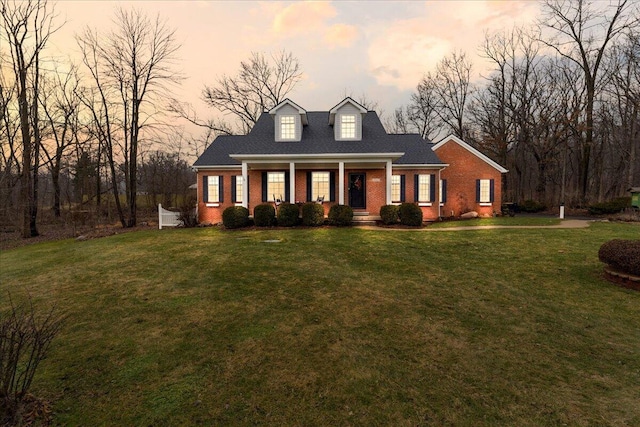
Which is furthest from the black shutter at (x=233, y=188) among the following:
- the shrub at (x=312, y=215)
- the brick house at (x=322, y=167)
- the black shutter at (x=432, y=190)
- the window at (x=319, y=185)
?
the black shutter at (x=432, y=190)

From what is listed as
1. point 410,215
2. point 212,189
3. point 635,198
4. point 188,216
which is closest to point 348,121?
point 410,215

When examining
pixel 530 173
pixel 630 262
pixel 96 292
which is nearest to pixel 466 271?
pixel 630 262

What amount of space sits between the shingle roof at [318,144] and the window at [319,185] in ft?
5.83

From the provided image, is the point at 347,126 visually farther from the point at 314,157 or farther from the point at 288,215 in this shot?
the point at 288,215

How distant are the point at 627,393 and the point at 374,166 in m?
14.5

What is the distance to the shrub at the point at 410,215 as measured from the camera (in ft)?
49.5

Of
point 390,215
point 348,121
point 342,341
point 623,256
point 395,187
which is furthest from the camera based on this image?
point 395,187

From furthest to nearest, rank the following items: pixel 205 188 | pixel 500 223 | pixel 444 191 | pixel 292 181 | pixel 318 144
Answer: pixel 444 191 → pixel 205 188 → pixel 318 144 → pixel 500 223 → pixel 292 181

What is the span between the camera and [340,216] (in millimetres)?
14859

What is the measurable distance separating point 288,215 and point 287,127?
18.3ft

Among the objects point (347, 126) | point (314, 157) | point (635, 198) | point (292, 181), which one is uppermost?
point (347, 126)

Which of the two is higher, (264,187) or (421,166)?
(421,166)

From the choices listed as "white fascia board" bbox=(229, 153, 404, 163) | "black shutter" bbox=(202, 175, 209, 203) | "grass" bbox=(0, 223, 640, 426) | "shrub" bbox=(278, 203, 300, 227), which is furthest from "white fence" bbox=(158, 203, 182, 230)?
"grass" bbox=(0, 223, 640, 426)

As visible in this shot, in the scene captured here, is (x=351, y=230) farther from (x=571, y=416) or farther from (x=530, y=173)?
(x=530, y=173)
